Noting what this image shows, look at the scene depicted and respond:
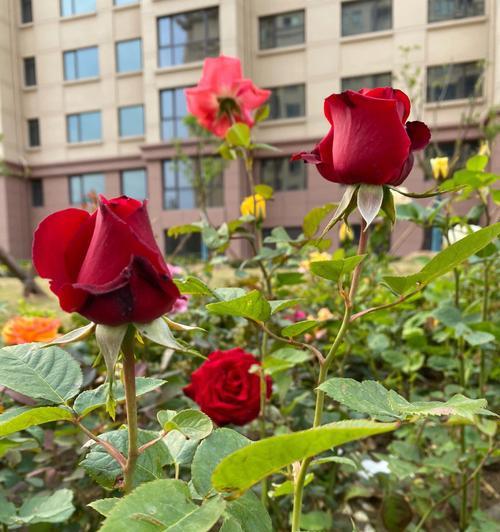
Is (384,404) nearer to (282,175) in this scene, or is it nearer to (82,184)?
(282,175)

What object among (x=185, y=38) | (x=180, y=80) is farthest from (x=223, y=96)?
(x=185, y=38)

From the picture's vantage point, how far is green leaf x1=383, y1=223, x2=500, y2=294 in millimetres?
284

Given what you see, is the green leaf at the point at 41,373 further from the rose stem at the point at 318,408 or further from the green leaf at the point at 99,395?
the rose stem at the point at 318,408

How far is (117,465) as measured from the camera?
325 millimetres

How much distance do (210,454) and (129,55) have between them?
40.8ft

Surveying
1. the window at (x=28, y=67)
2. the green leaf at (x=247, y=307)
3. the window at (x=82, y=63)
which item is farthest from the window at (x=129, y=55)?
the green leaf at (x=247, y=307)

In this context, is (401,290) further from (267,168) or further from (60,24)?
(60,24)

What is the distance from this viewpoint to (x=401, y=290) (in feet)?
1.14

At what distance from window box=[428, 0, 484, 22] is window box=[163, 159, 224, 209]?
541cm

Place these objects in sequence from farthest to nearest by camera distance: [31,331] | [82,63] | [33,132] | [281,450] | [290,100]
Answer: [33,132], [82,63], [290,100], [31,331], [281,450]

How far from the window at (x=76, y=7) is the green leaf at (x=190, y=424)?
43.8ft

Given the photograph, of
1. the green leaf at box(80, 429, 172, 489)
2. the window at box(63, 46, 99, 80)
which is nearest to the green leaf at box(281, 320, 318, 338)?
the green leaf at box(80, 429, 172, 489)

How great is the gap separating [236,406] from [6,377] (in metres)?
0.40

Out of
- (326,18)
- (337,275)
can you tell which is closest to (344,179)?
(337,275)
